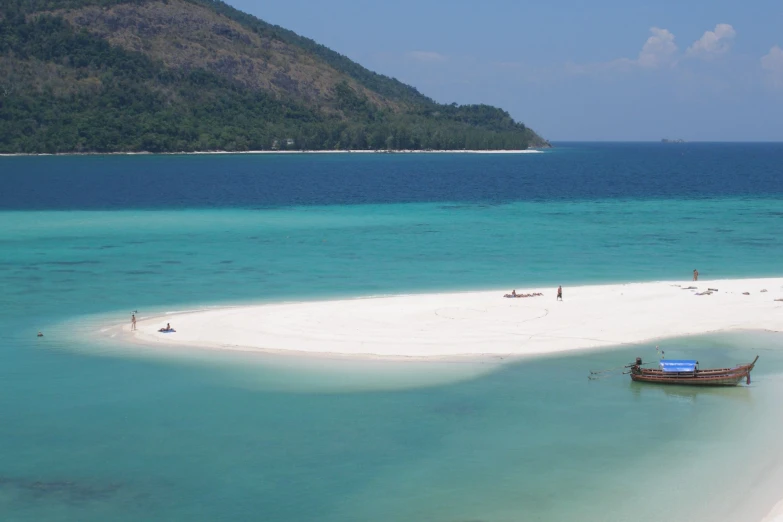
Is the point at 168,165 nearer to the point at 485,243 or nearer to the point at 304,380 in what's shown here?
the point at 485,243

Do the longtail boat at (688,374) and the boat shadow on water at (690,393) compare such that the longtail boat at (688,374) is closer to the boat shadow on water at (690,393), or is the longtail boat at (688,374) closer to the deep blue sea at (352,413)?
the boat shadow on water at (690,393)

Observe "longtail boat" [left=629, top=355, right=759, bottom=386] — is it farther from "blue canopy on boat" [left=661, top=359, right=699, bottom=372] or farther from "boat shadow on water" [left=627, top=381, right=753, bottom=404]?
"boat shadow on water" [left=627, top=381, right=753, bottom=404]

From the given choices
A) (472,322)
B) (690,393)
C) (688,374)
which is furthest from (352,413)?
(472,322)

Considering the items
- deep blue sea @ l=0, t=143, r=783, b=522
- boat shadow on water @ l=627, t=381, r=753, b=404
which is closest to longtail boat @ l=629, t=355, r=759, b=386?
boat shadow on water @ l=627, t=381, r=753, b=404

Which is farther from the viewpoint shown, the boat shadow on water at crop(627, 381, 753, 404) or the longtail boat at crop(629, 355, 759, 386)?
the longtail boat at crop(629, 355, 759, 386)

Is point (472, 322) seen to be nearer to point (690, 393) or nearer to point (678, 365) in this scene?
point (678, 365)

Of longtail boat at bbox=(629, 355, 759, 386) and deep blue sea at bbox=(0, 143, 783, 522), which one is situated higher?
longtail boat at bbox=(629, 355, 759, 386)
